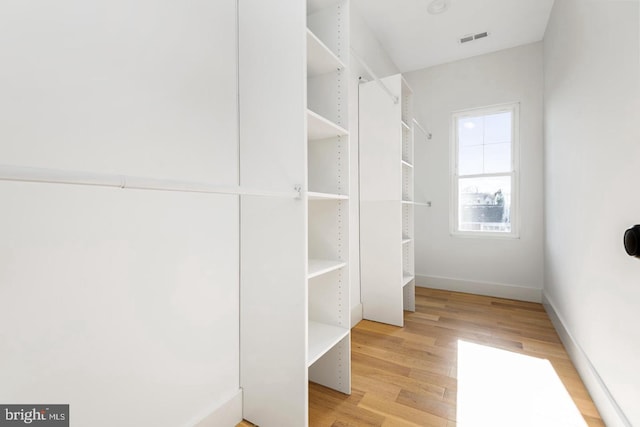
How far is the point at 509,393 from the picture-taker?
1671 millimetres

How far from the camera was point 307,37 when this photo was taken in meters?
1.37

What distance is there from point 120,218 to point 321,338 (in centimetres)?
106

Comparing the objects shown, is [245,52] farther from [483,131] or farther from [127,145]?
[483,131]

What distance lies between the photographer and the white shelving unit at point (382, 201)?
2633 millimetres

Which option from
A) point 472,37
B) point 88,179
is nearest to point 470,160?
point 472,37

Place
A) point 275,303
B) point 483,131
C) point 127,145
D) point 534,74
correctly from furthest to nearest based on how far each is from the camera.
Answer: point 483,131, point 534,74, point 275,303, point 127,145

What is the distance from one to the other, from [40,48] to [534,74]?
13.6ft

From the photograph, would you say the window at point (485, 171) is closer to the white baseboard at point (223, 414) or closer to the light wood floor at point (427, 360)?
the light wood floor at point (427, 360)

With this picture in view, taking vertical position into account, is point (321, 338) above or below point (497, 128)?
below

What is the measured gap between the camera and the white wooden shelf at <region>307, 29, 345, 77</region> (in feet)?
4.59

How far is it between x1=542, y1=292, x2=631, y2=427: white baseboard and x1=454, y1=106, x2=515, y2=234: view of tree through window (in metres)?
1.42

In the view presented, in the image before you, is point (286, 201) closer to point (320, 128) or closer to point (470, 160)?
point (320, 128)

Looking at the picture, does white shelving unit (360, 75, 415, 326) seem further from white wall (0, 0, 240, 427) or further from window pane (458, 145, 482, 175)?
white wall (0, 0, 240, 427)

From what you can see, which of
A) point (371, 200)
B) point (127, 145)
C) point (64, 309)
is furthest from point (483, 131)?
point (64, 309)
